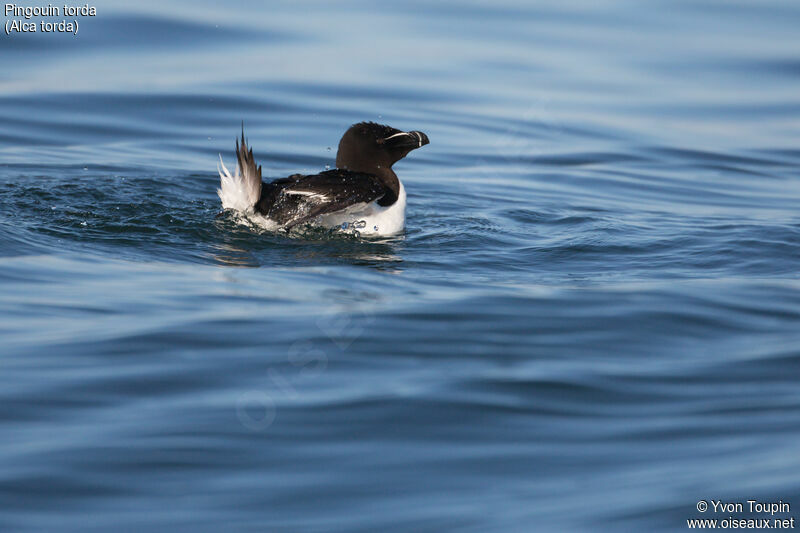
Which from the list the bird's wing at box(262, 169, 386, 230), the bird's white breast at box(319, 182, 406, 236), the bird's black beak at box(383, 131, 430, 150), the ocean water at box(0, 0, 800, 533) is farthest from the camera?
the bird's black beak at box(383, 131, 430, 150)

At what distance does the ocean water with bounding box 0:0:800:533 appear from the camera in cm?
371

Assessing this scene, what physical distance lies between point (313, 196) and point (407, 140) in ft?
4.05

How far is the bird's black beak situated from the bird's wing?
0.77m

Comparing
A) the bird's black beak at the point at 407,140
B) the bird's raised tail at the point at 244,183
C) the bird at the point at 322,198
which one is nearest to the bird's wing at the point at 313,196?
the bird at the point at 322,198

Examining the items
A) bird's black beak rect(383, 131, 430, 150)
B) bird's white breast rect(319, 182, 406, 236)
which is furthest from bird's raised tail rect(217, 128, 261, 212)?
bird's black beak rect(383, 131, 430, 150)

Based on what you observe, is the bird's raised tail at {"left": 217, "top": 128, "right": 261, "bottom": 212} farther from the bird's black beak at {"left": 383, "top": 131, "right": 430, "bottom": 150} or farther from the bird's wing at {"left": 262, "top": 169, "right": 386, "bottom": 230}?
the bird's black beak at {"left": 383, "top": 131, "right": 430, "bottom": 150}

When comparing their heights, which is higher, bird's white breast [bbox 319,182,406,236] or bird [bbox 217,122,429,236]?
bird [bbox 217,122,429,236]

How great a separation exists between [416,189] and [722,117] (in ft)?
17.8

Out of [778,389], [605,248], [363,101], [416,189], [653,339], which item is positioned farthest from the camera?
[363,101]

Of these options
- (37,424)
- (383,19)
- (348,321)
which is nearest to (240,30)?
(383,19)

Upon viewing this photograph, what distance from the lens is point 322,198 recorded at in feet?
24.9

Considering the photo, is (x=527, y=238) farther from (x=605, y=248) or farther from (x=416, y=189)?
(x=416, y=189)

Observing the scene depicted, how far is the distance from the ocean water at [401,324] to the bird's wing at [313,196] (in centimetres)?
27

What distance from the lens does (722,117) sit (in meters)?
13.7
